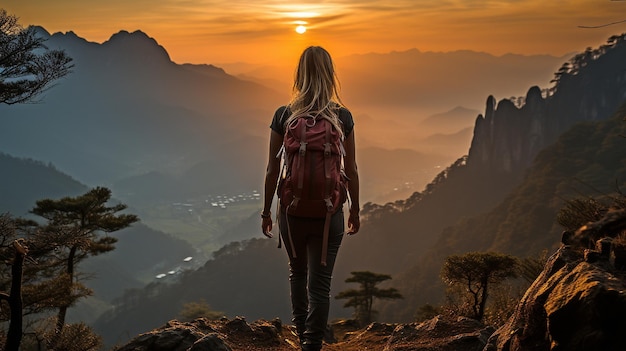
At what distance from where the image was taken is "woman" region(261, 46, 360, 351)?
458 centimetres

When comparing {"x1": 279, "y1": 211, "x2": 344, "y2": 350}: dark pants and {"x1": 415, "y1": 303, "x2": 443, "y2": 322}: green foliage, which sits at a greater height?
{"x1": 279, "y1": 211, "x2": 344, "y2": 350}: dark pants

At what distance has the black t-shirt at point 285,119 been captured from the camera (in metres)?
4.67

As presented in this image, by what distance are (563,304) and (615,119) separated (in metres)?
81.1

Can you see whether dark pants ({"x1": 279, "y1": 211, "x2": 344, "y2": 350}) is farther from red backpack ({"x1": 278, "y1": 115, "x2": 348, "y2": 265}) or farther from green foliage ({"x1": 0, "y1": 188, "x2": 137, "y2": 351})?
green foliage ({"x1": 0, "y1": 188, "x2": 137, "y2": 351})

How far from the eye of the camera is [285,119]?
15.7 ft

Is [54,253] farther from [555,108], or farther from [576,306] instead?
[555,108]

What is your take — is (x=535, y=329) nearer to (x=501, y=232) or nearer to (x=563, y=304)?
(x=563, y=304)

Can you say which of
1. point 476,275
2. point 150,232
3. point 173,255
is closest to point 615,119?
point 476,275

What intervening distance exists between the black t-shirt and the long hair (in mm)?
57

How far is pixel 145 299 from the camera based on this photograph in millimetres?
96188

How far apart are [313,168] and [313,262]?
0.84 m

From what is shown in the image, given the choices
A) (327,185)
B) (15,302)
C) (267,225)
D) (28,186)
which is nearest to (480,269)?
(267,225)

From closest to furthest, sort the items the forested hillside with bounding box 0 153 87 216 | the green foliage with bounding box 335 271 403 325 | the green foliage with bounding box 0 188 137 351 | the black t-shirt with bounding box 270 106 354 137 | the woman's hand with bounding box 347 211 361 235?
the black t-shirt with bounding box 270 106 354 137, the woman's hand with bounding box 347 211 361 235, the green foliage with bounding box 0 188 137 351, the green foliage with bounding box 335 271 403 325, the forested hillside with bounding box 0 153 87 216

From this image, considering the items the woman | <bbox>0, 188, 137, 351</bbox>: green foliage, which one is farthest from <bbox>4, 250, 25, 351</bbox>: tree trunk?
the woman
